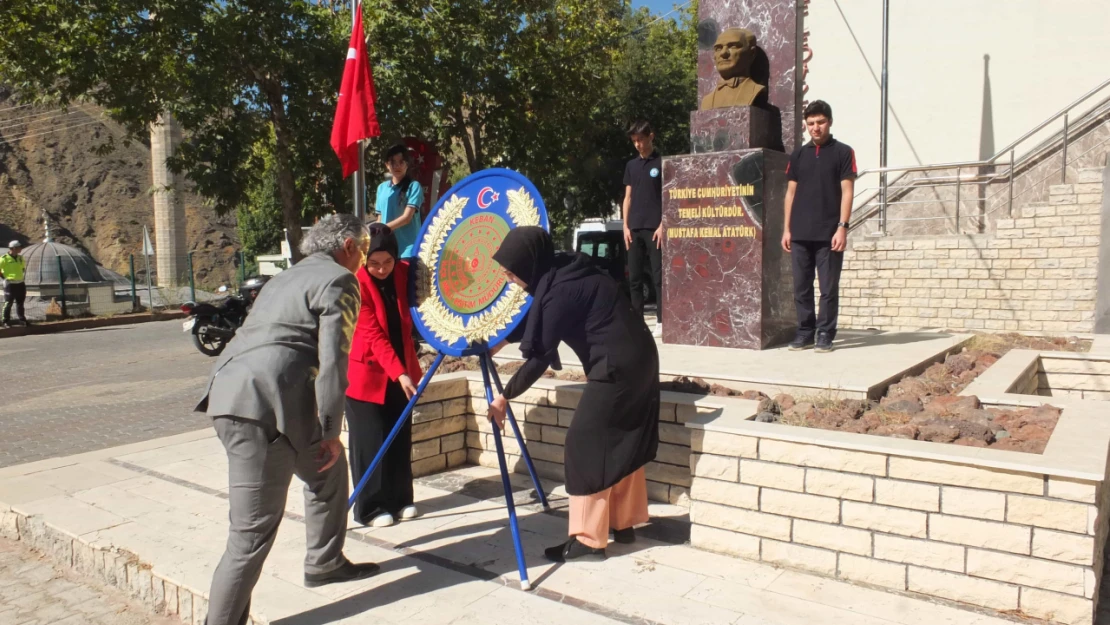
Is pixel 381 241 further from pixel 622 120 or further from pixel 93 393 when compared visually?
pixel 622 120

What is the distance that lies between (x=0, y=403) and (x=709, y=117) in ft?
27.0

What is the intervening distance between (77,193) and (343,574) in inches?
2435

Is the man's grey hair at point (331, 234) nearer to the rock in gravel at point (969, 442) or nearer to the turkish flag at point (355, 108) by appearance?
the rock in gravel at point (969, 442)

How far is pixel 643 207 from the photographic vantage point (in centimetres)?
786

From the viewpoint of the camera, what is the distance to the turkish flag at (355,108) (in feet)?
24.1

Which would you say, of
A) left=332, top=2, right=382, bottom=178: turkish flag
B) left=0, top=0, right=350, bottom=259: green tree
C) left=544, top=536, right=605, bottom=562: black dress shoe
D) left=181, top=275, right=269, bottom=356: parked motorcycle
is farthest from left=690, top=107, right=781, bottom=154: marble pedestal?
left=181, top=275, right=269, bottom=356: parked motorcycle

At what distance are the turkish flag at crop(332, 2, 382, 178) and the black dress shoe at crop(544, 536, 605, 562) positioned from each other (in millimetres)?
4591

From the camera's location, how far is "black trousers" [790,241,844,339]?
253 inches

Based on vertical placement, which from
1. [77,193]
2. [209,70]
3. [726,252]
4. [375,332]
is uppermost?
[77,193]

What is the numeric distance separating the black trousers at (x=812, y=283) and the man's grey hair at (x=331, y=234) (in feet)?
13.2

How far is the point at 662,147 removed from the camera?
75.0 feet

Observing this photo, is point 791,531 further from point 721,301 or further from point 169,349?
point 169,349

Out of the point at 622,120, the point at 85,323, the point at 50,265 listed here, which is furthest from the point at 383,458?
the point at 50,265

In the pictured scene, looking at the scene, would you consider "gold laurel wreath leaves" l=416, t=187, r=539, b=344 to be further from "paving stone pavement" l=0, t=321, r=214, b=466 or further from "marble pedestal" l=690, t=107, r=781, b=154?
"paving stone pavement" l=0, t=321, r=214, b=466
